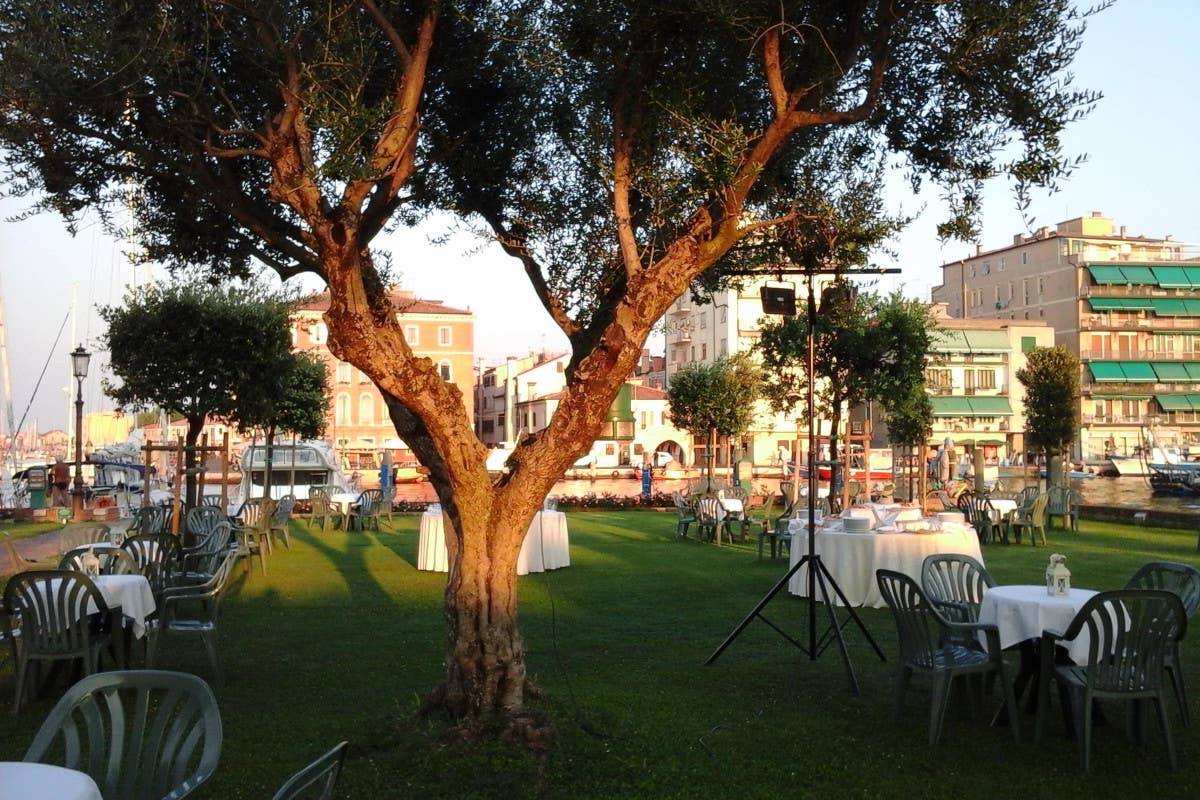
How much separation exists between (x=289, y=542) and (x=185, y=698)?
1602cm

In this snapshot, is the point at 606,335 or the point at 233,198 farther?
the point at 233,198

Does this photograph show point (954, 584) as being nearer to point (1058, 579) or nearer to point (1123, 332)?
point (1058, 579)

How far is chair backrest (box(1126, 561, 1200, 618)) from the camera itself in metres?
6.41

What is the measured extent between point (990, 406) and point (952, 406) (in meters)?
2.81

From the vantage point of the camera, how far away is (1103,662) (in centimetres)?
548

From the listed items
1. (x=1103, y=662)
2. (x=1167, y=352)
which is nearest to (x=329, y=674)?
(x=1103, y=662)

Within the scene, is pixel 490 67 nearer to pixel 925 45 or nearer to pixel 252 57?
pixel 252 57

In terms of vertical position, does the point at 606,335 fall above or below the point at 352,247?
below

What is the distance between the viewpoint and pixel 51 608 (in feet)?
22.1

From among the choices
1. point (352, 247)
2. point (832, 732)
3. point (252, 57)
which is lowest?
point (832, 732)

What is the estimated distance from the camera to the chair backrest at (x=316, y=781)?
7.56 ft

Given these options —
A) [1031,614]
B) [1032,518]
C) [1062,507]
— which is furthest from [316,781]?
[1062,507]

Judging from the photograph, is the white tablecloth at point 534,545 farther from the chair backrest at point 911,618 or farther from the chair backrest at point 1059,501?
the chair backrest at point 1059,501

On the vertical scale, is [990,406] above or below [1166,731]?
above
